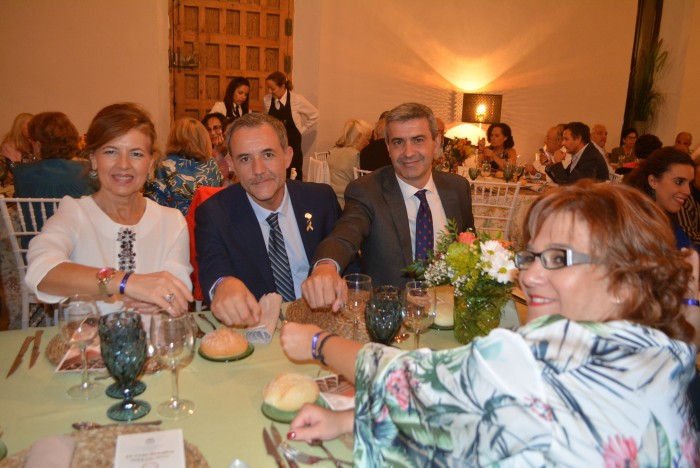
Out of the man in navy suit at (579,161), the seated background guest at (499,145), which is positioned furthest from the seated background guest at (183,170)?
the seated background guest at (499,145)

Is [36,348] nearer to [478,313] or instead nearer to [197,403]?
[197,403]

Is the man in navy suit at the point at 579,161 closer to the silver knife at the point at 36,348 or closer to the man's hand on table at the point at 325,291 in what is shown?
the man's hand on table at the point at 325,291

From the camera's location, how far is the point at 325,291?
178cm

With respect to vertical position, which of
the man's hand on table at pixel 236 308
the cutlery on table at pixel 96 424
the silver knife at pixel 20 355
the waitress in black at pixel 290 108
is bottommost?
the cutlery on table at pixel 96 424

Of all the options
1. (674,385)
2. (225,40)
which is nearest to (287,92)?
(225,40)

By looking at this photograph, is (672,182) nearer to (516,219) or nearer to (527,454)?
(516,219)

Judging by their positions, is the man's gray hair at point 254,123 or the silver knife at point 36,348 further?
the man's gray hair at point 254,123

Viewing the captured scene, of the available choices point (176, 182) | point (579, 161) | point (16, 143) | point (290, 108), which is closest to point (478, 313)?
point (176, 182)

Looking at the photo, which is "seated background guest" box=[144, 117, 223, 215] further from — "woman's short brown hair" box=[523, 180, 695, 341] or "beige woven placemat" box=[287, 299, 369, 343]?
"woman's short brown hair" box=[523, 180, 695, 341]

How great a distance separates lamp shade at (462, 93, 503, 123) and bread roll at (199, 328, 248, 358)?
7669mm

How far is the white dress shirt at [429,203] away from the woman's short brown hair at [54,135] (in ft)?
8.29

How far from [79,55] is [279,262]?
5.41m

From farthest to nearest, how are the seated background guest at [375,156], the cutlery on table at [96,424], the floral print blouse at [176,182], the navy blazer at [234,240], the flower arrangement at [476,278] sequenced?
Answer: the seated background guest at [375,156] → the floral print blouse at [176,182] → the navy blazer at [234,240] → the flower arrangement at [476,278] → the cutlery on table at [96,424]

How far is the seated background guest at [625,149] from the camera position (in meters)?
7.48
